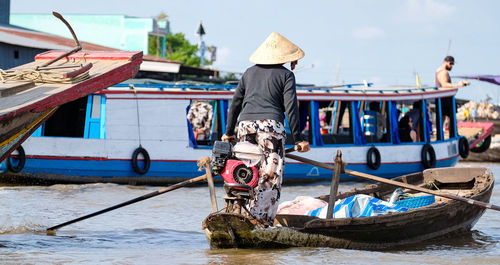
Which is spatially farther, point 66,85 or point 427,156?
point 427,156

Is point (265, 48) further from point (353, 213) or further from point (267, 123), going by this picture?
point (353, 213)

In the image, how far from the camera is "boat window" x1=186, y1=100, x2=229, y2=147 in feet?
40.5

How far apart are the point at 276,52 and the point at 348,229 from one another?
1570mm

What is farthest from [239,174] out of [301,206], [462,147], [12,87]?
[462,147]

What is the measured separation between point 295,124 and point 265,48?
0.71m

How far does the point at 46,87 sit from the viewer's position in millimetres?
6371

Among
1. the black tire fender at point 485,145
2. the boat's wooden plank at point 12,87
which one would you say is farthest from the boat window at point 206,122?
the black tire fender at point 485,145

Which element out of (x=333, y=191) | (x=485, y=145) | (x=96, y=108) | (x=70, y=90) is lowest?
(x=485, y=145)

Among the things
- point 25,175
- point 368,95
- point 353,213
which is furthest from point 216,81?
point 353,213

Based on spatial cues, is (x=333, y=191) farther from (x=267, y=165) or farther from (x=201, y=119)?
(x=201, y=119)

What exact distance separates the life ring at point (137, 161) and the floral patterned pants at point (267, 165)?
20.3 feet

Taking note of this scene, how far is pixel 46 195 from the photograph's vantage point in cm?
1043

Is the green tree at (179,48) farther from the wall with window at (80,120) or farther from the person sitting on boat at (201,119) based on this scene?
the wall with window at (80,120)

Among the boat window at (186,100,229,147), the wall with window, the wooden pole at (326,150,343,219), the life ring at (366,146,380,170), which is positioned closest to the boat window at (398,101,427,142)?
the life ring at (366,146,380,170)
